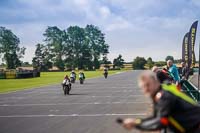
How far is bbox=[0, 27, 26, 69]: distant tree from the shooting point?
5435 inches

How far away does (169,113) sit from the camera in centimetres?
509

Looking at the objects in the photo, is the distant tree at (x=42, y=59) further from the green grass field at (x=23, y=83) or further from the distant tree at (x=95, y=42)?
the green grass field at (x=23, y=83)

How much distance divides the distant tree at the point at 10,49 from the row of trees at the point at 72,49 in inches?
286

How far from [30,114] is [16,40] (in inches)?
4986

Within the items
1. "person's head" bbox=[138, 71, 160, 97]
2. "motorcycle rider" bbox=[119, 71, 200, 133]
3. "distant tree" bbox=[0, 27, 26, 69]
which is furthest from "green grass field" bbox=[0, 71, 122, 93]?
"distant tree" bbox=[0, 27, 26, 69]

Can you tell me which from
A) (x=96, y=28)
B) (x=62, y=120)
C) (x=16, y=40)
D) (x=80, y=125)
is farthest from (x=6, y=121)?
(x=96, y=28)

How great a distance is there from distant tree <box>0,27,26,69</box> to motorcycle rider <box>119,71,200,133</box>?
13504 cm

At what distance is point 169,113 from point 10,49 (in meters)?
138

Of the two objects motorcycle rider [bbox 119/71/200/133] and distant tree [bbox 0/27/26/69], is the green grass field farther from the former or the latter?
distant tree [bbox 0/27/26/69]

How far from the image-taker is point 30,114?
17.3 m

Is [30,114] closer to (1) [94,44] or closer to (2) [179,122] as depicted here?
(2) [179,122]

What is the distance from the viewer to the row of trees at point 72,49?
143 metres

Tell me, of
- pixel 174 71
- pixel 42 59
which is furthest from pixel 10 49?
pixel 174 71

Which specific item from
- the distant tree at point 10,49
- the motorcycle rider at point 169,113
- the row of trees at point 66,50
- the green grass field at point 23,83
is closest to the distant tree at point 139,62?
the row of trees at point 66,50
